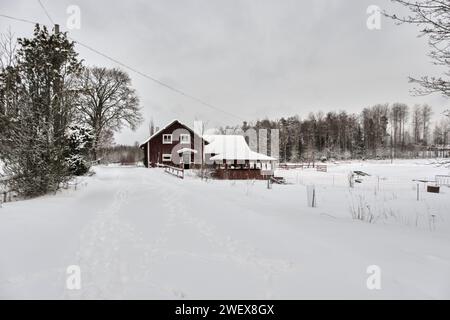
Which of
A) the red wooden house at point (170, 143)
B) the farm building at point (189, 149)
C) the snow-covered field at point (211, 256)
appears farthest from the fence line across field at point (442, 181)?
the red wooden house at point (170, 143)

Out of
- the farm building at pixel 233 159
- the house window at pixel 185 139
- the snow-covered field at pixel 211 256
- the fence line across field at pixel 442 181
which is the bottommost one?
the fence line across field at pixel 442 181

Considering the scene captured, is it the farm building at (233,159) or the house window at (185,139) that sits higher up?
the house window at (185,139)

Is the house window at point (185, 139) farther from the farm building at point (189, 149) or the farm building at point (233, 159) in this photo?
the farm building at point (233, 159)

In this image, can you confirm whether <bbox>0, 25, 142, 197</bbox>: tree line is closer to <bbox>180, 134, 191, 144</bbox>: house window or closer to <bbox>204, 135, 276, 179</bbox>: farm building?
<bbox>204, 135, 276, 179</bbox>: farm building

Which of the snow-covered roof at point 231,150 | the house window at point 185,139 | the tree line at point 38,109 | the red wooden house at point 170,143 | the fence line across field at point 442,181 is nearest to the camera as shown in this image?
the tree line at point 38,109

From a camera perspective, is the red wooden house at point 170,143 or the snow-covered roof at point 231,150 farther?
the red wooden house at point 170,143

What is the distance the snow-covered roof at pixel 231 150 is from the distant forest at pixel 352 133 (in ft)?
108

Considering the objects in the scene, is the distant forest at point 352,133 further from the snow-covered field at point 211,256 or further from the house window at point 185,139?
the snow-covered field at point 211,256

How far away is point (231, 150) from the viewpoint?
3425 cm

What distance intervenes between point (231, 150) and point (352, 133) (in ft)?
210

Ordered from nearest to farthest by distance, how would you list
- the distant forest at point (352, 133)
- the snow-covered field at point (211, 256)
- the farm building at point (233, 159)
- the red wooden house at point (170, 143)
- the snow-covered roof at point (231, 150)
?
the snow-covered field at point (211, 256), the farm building at point (233, 159), the snow-covered roof at point (231, 150), the red wooden house at point (170, 143), the distant forest at point (352, 133)

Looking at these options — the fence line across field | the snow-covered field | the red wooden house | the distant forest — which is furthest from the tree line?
the distant forest

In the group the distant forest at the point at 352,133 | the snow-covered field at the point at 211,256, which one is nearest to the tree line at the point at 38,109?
the snow-covered field at the point at 211,256

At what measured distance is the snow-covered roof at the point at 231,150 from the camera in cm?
3166
